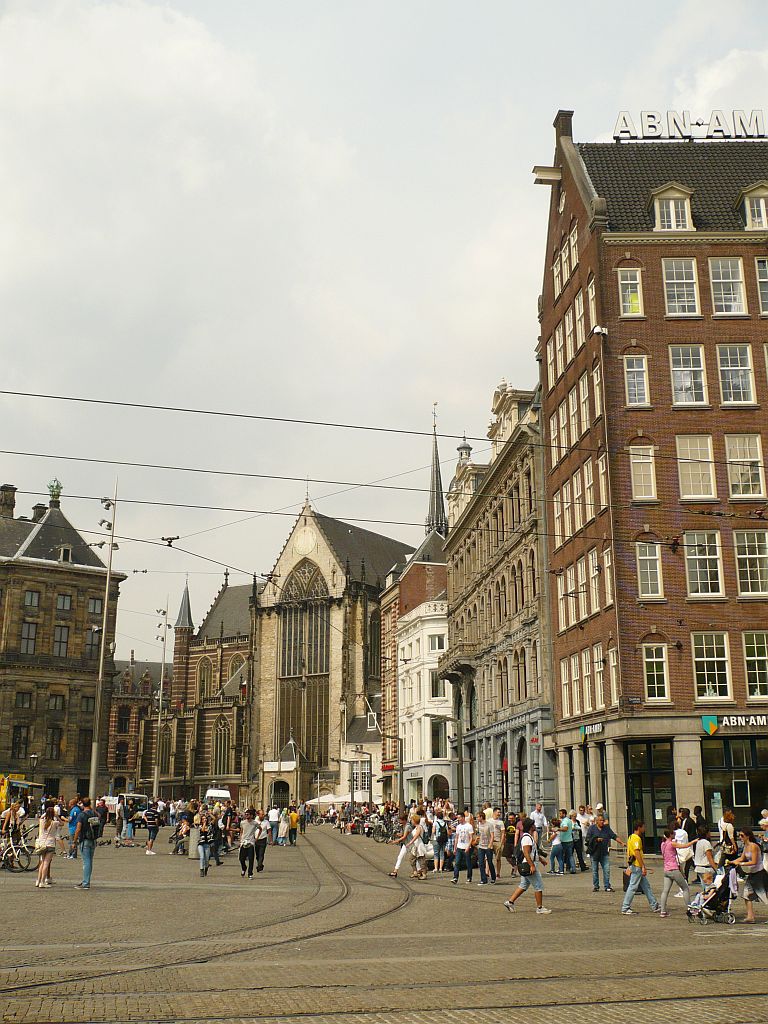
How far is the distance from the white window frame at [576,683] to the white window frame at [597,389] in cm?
881

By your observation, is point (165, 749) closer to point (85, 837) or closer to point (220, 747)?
point (220, 747)

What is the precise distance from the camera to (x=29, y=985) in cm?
1074

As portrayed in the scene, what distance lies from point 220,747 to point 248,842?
83601 mm

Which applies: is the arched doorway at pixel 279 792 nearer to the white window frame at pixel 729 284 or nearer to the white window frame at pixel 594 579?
the white window frame at pixel 594 579

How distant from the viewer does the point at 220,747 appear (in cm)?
10844

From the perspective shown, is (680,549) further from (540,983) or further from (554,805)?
(540,983)

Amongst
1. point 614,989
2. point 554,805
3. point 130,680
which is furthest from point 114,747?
point 614,989

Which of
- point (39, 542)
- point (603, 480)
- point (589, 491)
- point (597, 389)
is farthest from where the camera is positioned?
point (39, 542)

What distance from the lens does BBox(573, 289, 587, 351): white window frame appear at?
38.8 metres

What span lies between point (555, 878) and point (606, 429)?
15.0 metres

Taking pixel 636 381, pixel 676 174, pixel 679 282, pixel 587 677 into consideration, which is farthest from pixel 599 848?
pixel 676 174

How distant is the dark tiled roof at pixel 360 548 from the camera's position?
106 m

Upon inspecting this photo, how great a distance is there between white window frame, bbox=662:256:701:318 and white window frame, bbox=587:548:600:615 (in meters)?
8.66

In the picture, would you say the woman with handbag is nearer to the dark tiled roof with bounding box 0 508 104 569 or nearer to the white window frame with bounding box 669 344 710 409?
the white window frame with bounding box 669 344 710 409
